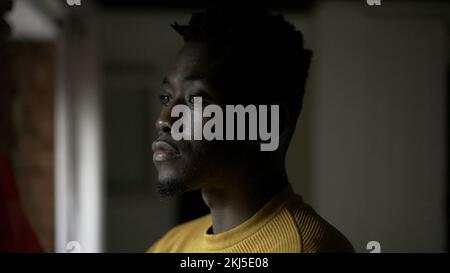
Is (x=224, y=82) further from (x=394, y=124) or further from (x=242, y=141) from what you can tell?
(x=394, y=124)

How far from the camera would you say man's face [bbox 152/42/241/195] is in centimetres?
61

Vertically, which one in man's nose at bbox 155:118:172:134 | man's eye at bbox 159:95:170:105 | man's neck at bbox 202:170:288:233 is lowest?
man's neck at bbox 202:170:288:233

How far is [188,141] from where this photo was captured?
614 millimetres

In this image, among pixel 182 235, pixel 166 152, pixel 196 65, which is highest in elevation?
pixel 196 65

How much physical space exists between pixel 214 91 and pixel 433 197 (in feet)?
1.17

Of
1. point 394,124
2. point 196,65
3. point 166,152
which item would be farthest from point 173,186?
point 394,124

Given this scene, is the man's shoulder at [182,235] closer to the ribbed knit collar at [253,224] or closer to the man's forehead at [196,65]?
the ribbed knit collar at [253,224]

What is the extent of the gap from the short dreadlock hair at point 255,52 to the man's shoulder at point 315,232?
13 centimetres

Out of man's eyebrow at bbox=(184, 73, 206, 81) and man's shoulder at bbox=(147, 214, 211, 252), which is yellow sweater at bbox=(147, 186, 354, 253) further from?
man's eyebrow at bbox=(184, 73, 206, 81)

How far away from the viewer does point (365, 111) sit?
2.42 feet

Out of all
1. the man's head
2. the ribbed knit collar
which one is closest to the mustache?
the man's head

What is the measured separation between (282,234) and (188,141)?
0.51 ft
